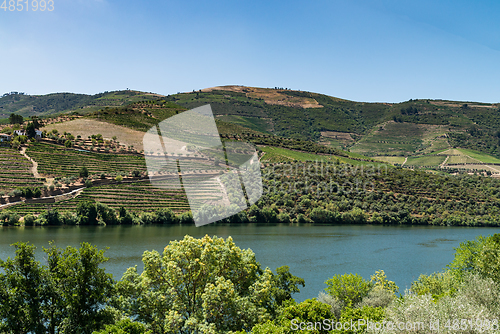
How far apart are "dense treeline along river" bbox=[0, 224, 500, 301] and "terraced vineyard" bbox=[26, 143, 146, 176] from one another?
16.5 meters

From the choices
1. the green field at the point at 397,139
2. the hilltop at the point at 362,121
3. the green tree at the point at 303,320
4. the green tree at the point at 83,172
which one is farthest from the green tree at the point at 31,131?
the green field at the point at 397,139

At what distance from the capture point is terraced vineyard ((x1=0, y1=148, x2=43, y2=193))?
50.8 m

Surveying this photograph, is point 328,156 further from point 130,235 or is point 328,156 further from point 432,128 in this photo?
point 432,128

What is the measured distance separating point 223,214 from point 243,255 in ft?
122

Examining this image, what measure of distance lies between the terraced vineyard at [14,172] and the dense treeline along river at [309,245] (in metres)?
10.8

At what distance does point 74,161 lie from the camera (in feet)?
205

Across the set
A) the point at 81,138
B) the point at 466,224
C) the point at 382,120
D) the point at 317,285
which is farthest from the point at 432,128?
Answer: the point at 317,285

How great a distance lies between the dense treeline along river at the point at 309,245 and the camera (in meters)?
29.4

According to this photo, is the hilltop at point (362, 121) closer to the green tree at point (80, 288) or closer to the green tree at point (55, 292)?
the green tree at point (80, 288)

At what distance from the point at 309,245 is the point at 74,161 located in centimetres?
4462

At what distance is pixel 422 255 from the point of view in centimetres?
3794
